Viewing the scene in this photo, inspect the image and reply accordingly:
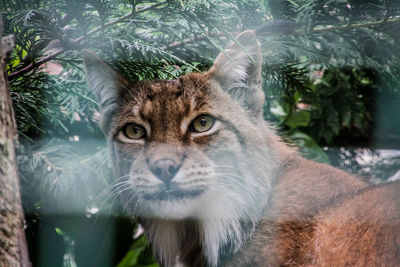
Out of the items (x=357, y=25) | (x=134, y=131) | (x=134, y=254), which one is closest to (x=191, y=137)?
(x=134, y=131)

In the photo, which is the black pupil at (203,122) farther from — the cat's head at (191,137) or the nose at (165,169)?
the nose at (165,169)

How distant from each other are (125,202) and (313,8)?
2.41 ft

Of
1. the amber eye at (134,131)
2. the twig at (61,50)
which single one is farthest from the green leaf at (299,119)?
the twig at (61,50)

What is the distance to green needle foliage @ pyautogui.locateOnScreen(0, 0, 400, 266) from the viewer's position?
106cm

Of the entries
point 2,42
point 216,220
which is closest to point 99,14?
point 2,42

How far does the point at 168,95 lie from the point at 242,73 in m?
0.21

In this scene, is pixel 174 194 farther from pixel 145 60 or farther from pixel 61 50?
pixel 61 50

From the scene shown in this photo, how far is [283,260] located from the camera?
116cm

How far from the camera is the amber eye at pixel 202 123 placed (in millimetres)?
1158

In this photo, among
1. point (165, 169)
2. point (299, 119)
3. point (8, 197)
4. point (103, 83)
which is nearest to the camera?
point (8, 197)

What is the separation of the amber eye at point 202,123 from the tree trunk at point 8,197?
479 millimetres

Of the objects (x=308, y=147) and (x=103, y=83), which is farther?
(x=308, y=147)

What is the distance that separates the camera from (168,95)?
1192 millimetres

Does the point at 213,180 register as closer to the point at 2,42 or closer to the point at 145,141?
the point at 145,141
